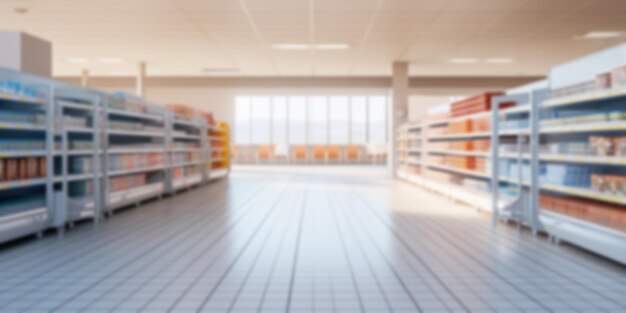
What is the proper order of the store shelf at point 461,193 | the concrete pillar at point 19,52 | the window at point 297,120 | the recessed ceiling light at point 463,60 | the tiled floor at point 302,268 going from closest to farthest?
the tiled floor at point 302,268 < the concrete pillar at point 19,52 < the store shelf at point 461,193 < the recessed ceiling light at point 463,60 < the window at point 297,120

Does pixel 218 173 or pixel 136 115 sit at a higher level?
pixel 136 115

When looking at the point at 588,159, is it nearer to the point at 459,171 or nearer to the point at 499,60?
the point at 459,171

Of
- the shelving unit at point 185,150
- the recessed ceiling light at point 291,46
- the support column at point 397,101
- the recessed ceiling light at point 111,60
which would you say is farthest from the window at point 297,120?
the recessed ceiling light at point 291,46

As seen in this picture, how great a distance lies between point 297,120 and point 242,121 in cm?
261

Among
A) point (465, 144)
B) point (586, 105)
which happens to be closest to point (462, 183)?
point (465, 144)

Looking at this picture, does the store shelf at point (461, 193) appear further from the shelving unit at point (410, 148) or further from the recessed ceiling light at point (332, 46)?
the recessed ceiling light at point (332, 46)

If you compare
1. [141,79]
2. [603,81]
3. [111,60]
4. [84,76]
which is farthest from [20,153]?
[84,76]

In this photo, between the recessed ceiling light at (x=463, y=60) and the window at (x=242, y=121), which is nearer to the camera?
the recessed ceiling light at (x=463, y=60)

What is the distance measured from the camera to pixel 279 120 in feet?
79.3

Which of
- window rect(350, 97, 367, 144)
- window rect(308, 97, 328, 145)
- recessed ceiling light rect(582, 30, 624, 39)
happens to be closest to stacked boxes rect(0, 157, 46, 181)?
recessed ceiling light rect(582, 30, 624, 39)

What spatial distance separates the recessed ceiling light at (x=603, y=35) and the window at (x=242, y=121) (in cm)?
1635

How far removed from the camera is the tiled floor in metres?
3.02

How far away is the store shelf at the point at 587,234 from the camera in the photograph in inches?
149

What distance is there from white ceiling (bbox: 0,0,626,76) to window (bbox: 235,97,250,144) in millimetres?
9694
